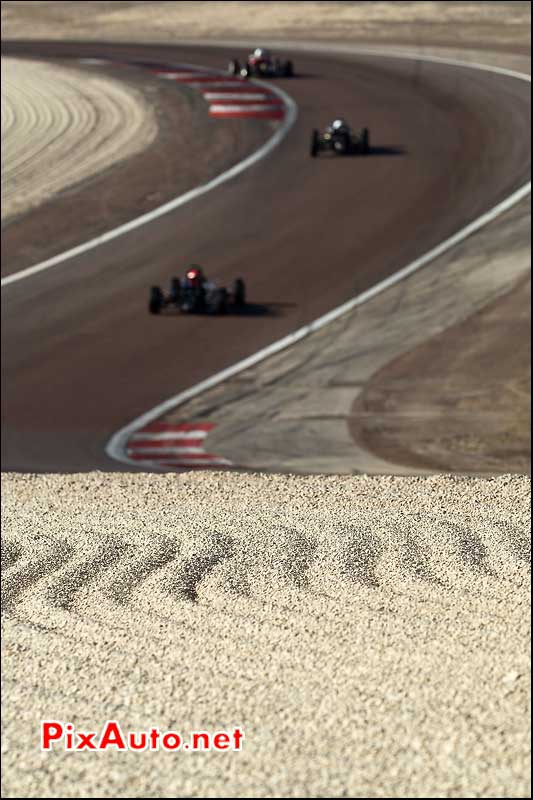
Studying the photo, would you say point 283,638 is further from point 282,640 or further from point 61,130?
point 61,130

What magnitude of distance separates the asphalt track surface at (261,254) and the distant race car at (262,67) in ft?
6.55

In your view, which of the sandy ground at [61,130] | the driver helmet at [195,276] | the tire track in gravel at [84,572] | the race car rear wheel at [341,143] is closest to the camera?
the tire track in gravel at [84,572]

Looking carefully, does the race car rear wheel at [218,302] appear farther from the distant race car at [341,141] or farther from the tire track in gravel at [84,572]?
the tire track in gravel at [84,572]

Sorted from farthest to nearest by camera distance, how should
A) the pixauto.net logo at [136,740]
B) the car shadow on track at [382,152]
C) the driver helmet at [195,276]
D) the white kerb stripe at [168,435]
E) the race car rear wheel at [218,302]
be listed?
the car shadow on track at [382,152] < the race car rear wheel at [218,302] < the driver helmet at [195,276] < the white kerb stripe at [168,435] < the pixauto.net logo at [136,740]

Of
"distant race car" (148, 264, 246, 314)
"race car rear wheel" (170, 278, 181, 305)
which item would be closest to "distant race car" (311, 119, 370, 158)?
"distant race car" (148, 264, 246, 314)

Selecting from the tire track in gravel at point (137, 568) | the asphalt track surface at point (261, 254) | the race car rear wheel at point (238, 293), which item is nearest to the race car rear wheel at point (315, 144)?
the asphalt track surface at point (261, 254)

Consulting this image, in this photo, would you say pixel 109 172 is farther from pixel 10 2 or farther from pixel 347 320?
pixel 10 2

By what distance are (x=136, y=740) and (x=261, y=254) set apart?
24356 millimetres

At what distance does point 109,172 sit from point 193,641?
29457 millimetres

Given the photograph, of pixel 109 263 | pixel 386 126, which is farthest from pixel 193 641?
pixel 386 126

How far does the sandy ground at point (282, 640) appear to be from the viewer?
6406 mm

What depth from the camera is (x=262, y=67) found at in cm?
4653

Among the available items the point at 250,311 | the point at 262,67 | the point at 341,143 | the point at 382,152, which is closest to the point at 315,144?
the point at 341,143

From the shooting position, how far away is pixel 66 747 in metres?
6.63
